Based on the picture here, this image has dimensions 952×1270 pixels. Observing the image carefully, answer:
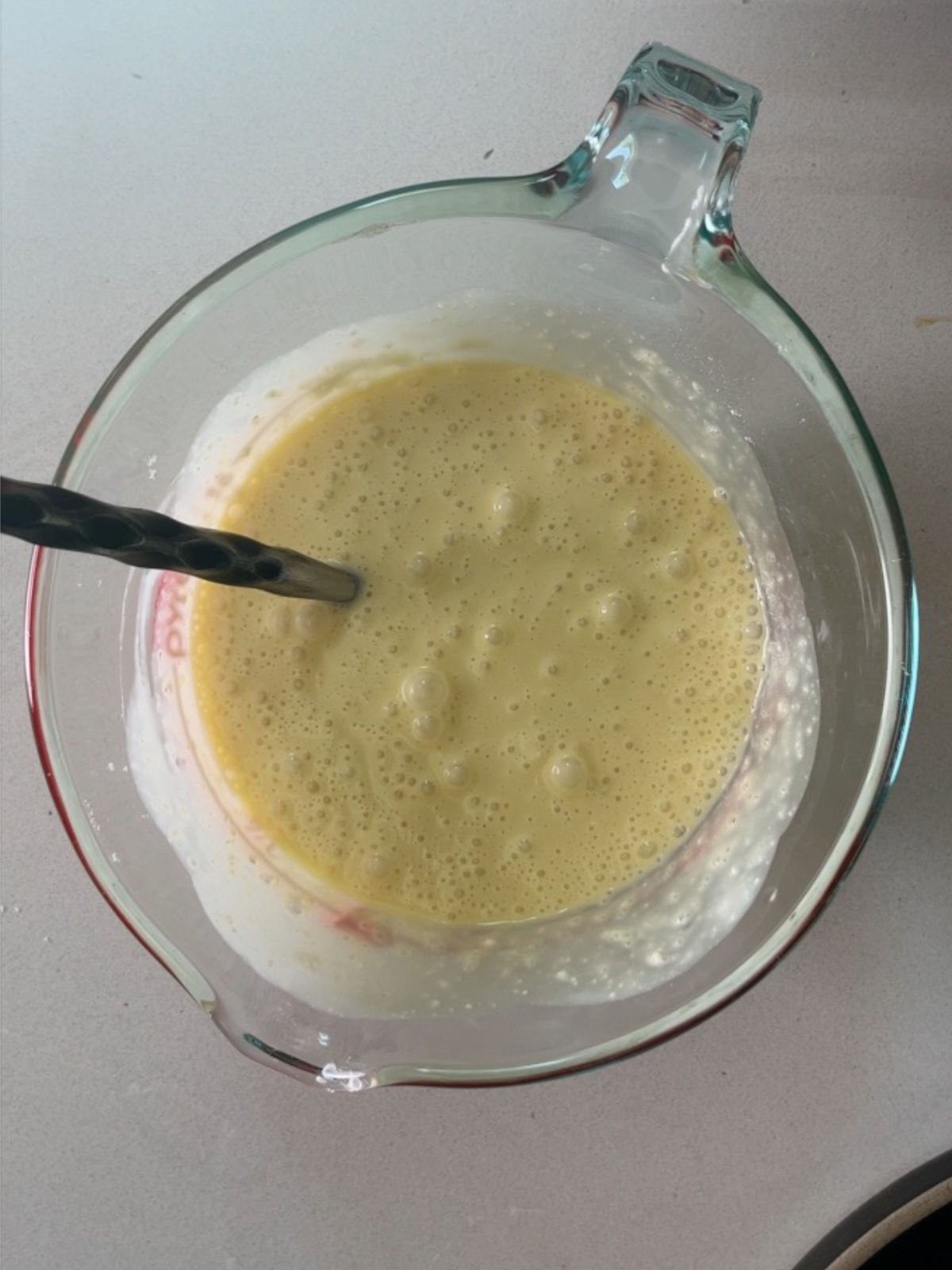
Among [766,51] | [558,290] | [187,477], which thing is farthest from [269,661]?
[766,51]

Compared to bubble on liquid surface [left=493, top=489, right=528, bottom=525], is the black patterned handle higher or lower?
lower

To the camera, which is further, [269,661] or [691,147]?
[269,661]

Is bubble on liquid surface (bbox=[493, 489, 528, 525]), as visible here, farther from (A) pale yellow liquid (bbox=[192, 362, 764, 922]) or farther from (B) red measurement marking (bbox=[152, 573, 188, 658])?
(B) red measurement marking (bbox=[152, 573, 188, 658])

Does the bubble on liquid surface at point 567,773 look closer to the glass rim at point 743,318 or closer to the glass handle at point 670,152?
the glass rim at point 743,318

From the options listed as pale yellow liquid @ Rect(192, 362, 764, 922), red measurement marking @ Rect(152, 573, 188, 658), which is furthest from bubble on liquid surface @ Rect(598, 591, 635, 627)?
red measurement marking @ Rect(152, 573, 188, 658)

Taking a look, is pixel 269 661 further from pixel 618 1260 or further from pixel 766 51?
pixel 766 51

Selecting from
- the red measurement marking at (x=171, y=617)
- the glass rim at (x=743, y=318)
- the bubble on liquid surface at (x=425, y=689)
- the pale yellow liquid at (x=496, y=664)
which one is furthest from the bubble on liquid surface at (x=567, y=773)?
the red measurement marking at (x=171, y=617)
